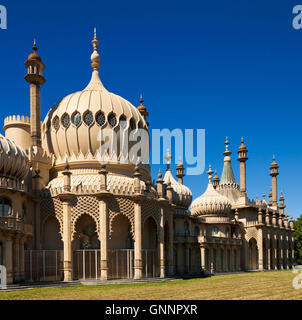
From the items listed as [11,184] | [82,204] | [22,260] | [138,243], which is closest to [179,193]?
[138,243]

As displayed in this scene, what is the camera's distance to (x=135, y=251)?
32.8m

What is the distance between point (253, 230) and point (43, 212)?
94.2ft

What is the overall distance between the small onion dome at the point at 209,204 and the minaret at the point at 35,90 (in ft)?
64.7

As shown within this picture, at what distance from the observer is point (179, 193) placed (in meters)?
45.6

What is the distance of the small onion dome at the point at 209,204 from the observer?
48938mm

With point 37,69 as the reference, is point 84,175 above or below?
below

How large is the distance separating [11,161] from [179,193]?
65.1 feet

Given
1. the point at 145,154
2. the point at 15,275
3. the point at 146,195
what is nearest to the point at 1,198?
the point at 15,275

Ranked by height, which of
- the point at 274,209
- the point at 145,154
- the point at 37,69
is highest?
the point at 37,69

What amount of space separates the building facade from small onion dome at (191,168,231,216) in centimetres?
375

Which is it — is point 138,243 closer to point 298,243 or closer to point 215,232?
point 215,232

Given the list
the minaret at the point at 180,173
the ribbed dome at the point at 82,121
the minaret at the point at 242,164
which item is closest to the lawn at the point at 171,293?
the ribbed dome at the point at 82,121

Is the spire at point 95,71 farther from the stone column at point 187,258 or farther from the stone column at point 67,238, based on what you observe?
the stone column at point 187,258
